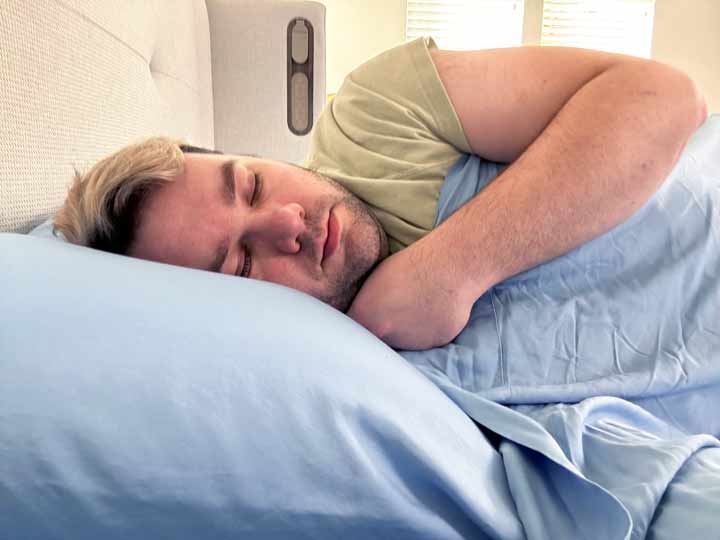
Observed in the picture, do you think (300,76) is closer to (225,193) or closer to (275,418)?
(225,193)

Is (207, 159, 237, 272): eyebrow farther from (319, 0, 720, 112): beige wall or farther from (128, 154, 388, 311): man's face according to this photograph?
(319, 0, 720, 112): beige wall

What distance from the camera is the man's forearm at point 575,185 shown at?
0.72 metres

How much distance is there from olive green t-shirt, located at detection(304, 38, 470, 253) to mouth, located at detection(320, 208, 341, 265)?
90 mm

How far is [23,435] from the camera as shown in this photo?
1.12 ft

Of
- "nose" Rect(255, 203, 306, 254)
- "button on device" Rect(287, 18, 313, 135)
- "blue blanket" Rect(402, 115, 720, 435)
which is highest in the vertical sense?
"button on device" Rect(287, 18, 313, 135)

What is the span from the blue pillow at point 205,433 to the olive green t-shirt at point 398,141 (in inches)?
16.4

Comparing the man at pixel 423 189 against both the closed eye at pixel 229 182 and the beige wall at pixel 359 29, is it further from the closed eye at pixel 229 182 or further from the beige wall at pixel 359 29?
the beige wall at pixel 359 29

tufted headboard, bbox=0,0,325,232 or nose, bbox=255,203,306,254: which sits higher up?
tufted headboard, bbox=0,0,325,232

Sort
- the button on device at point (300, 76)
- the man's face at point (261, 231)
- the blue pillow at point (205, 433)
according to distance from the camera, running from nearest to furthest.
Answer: the blue pillow at point (205, 433), the man's face at point (261, 231), the button on device at point (300, 76)

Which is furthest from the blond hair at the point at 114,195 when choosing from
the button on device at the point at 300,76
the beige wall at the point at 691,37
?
the beige wall at the point at 691,37

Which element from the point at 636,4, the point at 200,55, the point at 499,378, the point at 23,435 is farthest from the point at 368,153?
the point at 636,4

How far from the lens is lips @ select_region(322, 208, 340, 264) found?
80 cm

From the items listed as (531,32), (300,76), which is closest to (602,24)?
(531,32)

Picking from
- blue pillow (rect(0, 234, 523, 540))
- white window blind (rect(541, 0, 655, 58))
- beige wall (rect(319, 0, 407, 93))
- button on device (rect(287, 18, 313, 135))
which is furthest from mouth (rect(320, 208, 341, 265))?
white window blind (rect(541, 0, 655, 58))
